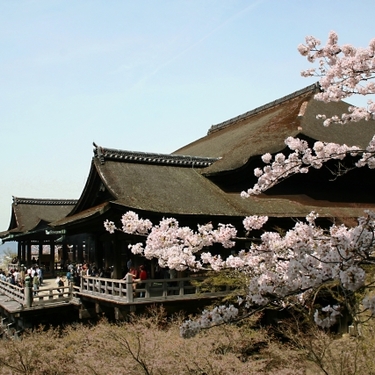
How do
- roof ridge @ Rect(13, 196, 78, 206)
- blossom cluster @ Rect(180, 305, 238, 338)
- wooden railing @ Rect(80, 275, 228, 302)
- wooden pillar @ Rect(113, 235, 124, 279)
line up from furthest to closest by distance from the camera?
roof ridge @ Rect(13, 196, 78, 206), wooden pillar @ Rect(113, 235, 124, 279), wooden railing @ Rect(80, 275, 228, 302), blossom cluster @ Rect(180, 305, 238, 338)

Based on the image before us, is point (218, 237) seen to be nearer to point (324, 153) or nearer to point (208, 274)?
point (324, 153)

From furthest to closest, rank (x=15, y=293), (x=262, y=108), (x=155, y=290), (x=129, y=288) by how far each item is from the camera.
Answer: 1. (x=262, y=108)
2. (x=15, y=293)
3. (x=155, y=290)
4. (x=129, y=288)

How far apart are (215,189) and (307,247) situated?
39.8ft

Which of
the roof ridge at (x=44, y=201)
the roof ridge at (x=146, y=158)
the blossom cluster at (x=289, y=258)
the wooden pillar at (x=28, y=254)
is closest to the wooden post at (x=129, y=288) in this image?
the roof ridge at (x=146, y=158)

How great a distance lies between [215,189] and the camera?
16141 millimetres

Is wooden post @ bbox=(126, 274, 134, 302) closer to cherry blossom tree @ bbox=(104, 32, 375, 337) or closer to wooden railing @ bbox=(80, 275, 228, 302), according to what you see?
wooden railing @ bbox=(80, 275, 228, 302)

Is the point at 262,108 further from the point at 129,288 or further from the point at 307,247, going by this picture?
the point at 307,247

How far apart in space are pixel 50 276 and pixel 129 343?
19463 mm

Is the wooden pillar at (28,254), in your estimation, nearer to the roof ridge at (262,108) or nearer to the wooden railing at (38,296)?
the wooden railing at (38,296)

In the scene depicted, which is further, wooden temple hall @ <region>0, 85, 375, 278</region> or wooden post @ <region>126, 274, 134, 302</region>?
wooden temple hall @ <region>0, 85, 375, 278</region>

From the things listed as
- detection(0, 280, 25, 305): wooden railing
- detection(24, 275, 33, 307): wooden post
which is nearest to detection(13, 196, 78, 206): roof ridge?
detection(0, 280, 25, 305): wooden railing

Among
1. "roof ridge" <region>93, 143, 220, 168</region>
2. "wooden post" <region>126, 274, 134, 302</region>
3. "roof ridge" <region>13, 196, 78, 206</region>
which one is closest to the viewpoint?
"wooden post" <region>126, 274, 134, 302</region>

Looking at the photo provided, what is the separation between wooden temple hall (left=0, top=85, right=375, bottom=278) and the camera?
13.9 meters

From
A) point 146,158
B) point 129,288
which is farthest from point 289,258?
point 146,158
